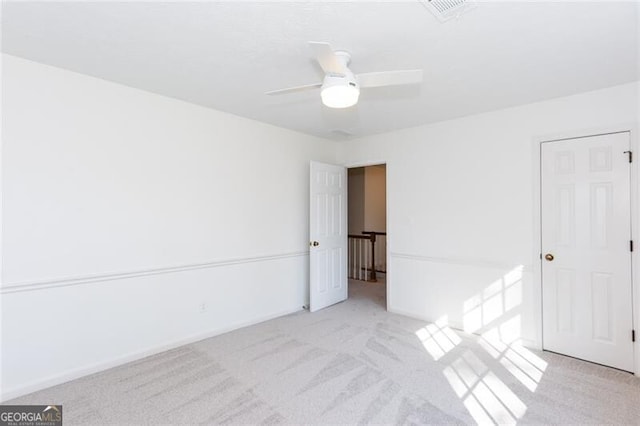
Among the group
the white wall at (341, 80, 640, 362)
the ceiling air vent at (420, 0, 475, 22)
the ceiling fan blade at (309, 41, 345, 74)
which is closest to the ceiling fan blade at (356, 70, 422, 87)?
the ceiling fan blade at (309, 41, 345, 74)

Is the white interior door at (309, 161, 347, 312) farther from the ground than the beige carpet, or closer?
farther from the ground

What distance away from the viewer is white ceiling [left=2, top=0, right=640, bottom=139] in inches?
72.0

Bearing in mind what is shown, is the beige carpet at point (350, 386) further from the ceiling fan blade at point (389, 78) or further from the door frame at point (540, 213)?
the ceiling fan blade at point (389, 78)

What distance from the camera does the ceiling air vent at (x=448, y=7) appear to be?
174cm

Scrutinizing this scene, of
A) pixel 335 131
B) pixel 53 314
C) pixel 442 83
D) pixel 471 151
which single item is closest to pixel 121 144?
pixel 53 314

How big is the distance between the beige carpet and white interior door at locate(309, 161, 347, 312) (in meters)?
1.12

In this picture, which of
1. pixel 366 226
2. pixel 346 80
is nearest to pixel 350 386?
pixel 346 80

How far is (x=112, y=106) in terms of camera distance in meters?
2.83

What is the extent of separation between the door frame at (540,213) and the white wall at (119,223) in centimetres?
299

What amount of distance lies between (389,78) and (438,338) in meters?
2.79

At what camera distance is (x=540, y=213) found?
3.24m

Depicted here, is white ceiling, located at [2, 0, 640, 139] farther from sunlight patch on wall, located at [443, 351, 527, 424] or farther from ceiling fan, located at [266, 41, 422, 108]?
sunlight patch on wall, located at [443, 351, 527, 424]

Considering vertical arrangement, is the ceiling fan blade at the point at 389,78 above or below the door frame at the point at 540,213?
above

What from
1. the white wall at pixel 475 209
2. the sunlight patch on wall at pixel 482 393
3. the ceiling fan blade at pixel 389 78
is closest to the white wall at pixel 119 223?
the white wall at pixel 475 209
